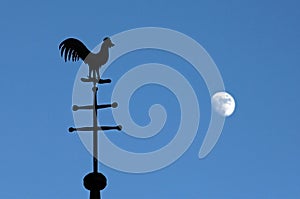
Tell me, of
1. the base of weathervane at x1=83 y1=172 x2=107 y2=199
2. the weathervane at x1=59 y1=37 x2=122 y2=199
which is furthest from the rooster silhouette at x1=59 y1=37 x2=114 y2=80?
the base of weathervane at x1=83 y1=172 x2=107 y2=199

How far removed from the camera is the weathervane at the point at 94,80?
4625mm

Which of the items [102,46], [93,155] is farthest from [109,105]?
[102,46]

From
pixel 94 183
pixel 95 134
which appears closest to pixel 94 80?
pixel 95 134

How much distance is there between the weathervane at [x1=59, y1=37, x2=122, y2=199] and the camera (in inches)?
182

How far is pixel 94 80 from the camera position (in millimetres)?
4941

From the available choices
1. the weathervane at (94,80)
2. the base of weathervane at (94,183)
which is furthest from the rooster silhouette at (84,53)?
the base of weathervane at (94,183)

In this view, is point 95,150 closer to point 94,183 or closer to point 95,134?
point 95,134

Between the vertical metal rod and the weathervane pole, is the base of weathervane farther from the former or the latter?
the vertical metal rod

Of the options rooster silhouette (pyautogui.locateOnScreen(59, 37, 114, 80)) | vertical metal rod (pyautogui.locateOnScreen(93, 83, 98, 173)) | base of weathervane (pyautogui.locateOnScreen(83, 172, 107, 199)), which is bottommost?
base of weathervane (pyautogui.locateOnScreen(83, 172, 107, 199))

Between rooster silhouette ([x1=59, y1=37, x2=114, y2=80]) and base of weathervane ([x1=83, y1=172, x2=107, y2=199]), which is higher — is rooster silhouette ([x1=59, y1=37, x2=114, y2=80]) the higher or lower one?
the higher one

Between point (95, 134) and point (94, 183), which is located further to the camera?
point (95, 134)

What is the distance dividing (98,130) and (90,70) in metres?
0.84

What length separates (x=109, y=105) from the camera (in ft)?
16.6

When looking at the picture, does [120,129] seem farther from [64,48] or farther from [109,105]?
[64,48]
